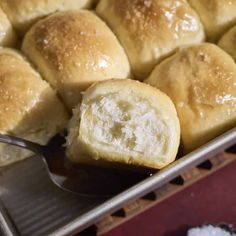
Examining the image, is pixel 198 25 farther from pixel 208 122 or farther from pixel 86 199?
pixel 86 199

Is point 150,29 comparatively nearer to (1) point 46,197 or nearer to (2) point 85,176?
(2) point 85,176

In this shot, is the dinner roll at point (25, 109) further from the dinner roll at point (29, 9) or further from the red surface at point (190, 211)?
the red surface at point (190, 211)

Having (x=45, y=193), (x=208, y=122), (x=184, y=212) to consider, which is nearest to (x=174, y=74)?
(x=208, y=122)

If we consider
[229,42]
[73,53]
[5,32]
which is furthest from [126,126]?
[5,32]

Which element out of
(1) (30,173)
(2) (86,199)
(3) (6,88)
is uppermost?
(3) (6,88)

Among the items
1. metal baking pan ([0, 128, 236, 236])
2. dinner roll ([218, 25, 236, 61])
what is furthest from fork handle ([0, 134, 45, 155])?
dinner roll ([218, 25, 236, 61])

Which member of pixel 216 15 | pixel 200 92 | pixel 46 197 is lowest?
pixel 46 197

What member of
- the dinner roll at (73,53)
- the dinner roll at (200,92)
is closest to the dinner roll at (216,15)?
the dinner roll at (200,92)
